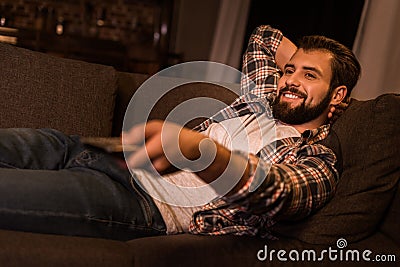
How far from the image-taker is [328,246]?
1.48 meters

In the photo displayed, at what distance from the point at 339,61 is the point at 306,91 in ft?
0.50

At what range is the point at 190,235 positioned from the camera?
1.42 meters

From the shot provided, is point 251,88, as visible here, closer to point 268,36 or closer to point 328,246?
point 268,36

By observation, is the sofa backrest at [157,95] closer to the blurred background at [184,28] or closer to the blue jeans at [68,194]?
the blue jeans at [68,194]

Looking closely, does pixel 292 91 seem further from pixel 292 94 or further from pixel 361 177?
Result: pixel 361 177

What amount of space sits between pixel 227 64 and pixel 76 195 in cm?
358

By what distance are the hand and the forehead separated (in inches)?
29.8

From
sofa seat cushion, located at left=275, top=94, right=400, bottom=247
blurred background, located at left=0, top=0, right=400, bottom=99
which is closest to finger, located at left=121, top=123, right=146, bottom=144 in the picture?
sofa seat cushion, located at left=275, top=94, right=400, bottom=247

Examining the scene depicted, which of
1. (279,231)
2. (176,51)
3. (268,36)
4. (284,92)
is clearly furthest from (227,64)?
(279,231)

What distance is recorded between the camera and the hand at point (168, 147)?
3.77ft

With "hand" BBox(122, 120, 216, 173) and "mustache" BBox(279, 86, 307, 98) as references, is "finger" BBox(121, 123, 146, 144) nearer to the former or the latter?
"hand" BBox(122, 120, 216, 173)

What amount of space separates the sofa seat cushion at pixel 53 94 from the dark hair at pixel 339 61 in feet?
2.38

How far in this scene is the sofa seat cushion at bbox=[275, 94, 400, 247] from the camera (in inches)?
59.3

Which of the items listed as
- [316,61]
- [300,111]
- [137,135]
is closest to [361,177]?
[300,111]
